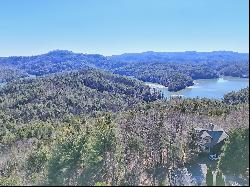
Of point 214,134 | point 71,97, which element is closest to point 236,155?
point 214,134

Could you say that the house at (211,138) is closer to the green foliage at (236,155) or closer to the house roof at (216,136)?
the house roof at (216,136)

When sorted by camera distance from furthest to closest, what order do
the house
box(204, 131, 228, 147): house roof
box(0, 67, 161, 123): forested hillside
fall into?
box(0, 67, 161, 123): forested hillside < box(204, 131, 228, 147): house roof < the house

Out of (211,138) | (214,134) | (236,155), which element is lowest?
(211,138)

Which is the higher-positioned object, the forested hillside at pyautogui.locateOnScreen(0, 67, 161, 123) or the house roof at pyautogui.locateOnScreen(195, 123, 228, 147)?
the house roof at pyautogui.locateOnScreen(195, 123, 228, 147)

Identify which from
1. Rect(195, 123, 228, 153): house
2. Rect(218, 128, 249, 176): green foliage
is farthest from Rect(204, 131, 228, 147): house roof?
Rect(218, 128, 249, 176): green foliage

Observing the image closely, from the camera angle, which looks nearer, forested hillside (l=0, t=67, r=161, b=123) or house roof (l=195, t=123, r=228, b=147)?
house roof (l=195, t=123, r=228, b=147)

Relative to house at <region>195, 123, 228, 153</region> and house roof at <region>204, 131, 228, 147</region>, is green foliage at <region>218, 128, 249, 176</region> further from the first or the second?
house roof at <region>204, 131, 228, 147</region>

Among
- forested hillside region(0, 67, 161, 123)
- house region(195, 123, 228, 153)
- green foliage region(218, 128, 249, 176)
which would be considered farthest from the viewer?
forested hillside region(0, 67, 161, 123)

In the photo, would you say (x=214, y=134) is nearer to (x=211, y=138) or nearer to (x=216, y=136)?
(x=216, y=136)
